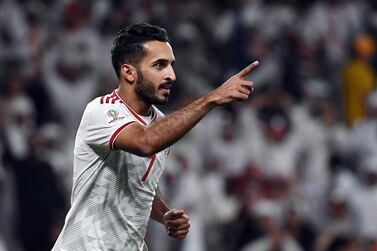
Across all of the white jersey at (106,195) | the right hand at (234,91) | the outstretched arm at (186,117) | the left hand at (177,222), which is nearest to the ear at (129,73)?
the white jersey at (106,195)

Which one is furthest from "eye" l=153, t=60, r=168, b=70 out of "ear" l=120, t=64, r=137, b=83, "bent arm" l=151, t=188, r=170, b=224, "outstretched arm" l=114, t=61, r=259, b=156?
"bent arm" l=151, t=188, r=170, b=224

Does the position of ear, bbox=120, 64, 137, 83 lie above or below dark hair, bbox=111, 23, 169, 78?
below

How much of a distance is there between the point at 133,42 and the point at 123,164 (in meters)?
0.64

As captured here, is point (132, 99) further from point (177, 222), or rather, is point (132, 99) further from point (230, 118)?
point (230, 118)

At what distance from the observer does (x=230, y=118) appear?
13.7m

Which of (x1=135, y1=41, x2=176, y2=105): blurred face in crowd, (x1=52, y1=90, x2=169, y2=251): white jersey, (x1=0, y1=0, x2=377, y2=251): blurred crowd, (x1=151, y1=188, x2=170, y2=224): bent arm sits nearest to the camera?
(x1=135, y1=41, x2=176, y2=105): blurred face in crowd

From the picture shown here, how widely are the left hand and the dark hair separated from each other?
808 millimetres

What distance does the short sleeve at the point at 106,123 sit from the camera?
227 inches

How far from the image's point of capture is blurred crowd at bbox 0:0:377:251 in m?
12.2

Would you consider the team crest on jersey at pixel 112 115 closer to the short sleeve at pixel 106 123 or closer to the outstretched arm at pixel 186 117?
the short sleeve at pixel 106 123

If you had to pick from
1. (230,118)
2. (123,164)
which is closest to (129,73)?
(123,164)

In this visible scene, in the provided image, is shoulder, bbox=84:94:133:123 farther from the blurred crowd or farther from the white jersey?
the blurred crowd

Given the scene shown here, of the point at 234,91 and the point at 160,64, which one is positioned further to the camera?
the point at 160,64

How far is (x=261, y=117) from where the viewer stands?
14.0 metres
